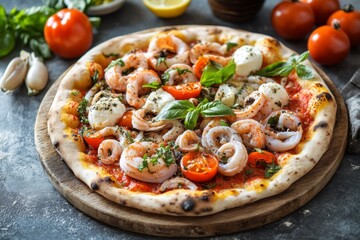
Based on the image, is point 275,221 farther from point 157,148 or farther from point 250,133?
point 157,148

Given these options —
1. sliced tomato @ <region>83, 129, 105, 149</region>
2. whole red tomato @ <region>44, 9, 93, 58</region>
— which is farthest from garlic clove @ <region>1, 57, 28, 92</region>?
sliced tomato @ <region>83, 129, 105, 149</region>

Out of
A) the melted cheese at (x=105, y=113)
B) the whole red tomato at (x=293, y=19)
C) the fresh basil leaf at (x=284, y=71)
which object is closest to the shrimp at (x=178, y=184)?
the melted cheese at (x=105, y=113)

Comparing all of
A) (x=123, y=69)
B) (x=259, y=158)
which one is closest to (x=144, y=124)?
(x=123, y=69)

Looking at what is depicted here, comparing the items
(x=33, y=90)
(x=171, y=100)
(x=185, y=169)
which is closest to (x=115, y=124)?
(x=171, y=100)

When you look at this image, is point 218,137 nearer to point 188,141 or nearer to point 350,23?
point 188,141

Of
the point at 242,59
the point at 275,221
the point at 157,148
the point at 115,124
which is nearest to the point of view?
the point at 275,221

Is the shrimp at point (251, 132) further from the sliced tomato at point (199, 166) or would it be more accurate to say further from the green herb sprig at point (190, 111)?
the sliced tomato at point (199, 166)
